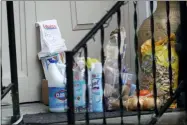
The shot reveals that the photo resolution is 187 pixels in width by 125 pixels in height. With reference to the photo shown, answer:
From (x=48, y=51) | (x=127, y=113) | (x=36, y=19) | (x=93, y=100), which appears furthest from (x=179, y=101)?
(x=36, y=19)

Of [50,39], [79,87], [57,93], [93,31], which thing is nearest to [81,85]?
[79,87]

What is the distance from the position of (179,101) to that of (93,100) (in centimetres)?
56

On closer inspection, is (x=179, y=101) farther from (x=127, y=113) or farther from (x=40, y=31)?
(x=40, y=31)

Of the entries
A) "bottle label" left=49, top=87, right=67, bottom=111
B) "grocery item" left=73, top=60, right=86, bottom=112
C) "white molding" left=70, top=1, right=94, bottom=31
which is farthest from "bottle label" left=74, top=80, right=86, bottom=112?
"white molding" left=70, top=1, right=94, bottom=31

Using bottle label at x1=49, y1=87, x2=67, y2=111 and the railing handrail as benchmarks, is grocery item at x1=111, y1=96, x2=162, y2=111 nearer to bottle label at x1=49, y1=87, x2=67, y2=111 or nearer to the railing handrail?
bottle label at x1=49, y1=87, x2=67, y2=111

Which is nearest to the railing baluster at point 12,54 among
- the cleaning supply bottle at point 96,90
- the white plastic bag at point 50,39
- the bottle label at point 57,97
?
the bottle label at point 57,97

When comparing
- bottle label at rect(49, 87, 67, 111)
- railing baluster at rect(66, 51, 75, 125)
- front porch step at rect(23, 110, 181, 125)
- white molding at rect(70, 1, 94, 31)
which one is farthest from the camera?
white molding at rect(70, 1, 94, 31)

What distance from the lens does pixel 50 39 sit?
2.99m

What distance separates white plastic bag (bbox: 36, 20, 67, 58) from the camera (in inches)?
116

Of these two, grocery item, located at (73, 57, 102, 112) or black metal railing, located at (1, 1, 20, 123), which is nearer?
black metal railing, located at (1, 1, 20, 123)

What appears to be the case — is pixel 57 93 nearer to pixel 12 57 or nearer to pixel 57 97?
pixel 57 97

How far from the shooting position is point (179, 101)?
93.6 inches

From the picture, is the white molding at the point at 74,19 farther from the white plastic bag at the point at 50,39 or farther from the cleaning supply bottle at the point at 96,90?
the cleaning supply bottle at the point at 96,90

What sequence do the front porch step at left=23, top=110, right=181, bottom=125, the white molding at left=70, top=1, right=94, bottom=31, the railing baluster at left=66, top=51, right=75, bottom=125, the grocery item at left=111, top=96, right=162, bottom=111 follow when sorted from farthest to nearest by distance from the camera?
the white molding at left=70, top=1, right=94, bottom=31
the grocery item at left=111, top=96, right=162, bottom=111
the front porch step at left=23, top=110, right=181, bottom=125
the railing baluster at left=66, top=51, right=75, bottom=125
